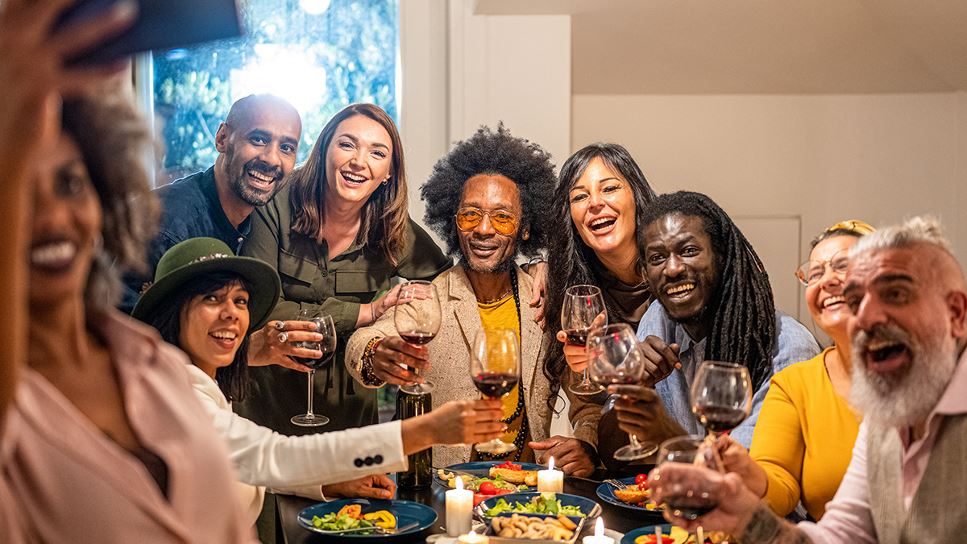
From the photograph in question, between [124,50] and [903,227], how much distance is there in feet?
5.34

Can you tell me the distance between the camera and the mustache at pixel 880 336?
201 cm

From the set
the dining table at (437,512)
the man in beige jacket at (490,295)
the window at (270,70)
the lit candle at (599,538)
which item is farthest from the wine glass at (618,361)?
the window at (270,70)

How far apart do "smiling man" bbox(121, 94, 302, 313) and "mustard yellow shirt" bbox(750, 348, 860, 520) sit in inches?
88.5

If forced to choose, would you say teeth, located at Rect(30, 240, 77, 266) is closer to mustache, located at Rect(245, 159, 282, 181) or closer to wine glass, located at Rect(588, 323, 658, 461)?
wine glass, located at Rect(588, 323, 658, 461)

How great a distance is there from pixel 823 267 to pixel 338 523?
4.93 ft

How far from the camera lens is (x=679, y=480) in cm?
193

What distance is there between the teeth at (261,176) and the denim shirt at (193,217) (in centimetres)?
20

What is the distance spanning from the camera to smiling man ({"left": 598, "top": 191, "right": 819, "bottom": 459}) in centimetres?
311

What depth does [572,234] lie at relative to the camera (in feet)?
12.7

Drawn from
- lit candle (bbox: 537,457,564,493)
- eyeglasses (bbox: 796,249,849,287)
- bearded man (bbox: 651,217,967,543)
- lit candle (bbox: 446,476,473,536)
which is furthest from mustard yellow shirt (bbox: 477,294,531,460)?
bearded man (bbox: 651,217,967,543)

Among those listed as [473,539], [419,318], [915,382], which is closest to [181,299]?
[419,318]

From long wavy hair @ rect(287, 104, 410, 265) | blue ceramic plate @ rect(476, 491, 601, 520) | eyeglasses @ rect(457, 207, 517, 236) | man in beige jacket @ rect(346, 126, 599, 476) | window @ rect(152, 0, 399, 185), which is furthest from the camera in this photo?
window @ rect(152, 0, 399, 185)

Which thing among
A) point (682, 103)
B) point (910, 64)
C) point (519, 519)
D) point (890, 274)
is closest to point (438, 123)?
point (682, 103)

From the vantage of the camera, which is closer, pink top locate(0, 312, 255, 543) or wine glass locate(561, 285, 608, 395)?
pink top locate(0, 312, 255, 543)
